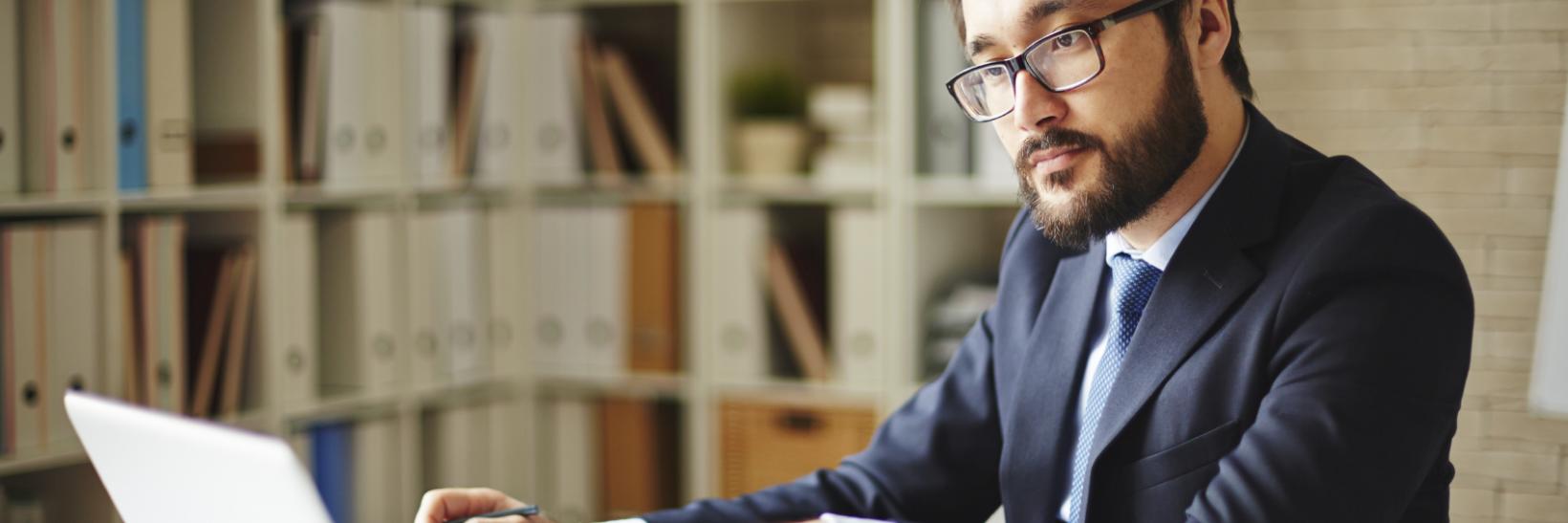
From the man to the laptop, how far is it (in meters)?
0.26

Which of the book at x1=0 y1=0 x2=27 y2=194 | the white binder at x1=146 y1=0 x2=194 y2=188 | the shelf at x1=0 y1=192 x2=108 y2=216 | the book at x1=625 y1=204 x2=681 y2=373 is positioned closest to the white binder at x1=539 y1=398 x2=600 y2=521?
the book at x1=625 y1=204 x2=681 y2=373

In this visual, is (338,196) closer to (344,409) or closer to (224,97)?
(224,97)

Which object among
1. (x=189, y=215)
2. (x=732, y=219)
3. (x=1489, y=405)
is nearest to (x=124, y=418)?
(x=189, y=215)

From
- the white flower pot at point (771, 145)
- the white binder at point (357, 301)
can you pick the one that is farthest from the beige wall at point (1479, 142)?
the white binder at point (357, 301)

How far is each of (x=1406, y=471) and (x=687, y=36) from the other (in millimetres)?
1935

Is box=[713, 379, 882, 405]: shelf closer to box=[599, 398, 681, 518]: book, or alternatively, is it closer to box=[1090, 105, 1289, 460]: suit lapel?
box=[599, 398, 681, 518]: book

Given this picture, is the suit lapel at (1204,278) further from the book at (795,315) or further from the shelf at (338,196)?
the shelf at (338,196)

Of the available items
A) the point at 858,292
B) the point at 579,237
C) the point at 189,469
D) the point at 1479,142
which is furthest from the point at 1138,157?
the point at 579,237

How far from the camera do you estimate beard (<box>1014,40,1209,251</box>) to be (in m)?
1.29

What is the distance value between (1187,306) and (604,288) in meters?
1.84

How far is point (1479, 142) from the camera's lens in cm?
237

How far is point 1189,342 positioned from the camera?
4.13 feet

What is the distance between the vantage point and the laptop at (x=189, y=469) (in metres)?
0.92

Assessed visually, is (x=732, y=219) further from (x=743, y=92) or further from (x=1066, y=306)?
(x=1066, y=306)
